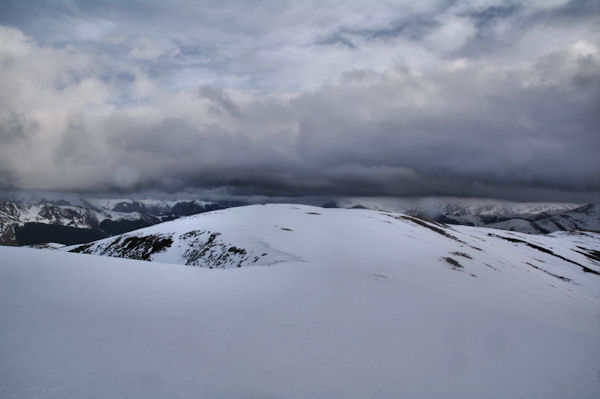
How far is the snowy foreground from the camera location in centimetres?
477

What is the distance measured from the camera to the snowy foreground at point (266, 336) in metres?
4.77

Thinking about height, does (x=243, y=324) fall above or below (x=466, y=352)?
above

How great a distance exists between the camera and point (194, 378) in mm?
4848

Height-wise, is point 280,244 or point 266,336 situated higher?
point 266,336

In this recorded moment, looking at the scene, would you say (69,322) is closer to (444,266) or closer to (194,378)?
(194,378)

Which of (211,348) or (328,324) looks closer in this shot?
(211,348)

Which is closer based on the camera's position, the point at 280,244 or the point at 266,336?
the point at 266,336

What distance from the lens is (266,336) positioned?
6.74 metres

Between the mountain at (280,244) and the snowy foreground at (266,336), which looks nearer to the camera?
the snowy foreground at (266,336)

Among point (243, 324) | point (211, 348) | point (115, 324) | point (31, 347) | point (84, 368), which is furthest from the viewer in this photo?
point (243, 324)

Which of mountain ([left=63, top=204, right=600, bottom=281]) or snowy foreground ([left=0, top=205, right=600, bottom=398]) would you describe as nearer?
snowy foreground ([left=0, top=205, right=600, bottom=398])

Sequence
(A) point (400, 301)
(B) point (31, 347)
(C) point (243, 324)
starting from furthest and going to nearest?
1. (A) point (400, 301)
2. (C) point (243, 324)
3. (B) point (31, 347)

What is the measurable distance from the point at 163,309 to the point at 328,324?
A: 4.37 metres

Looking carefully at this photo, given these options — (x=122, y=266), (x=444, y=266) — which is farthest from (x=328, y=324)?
(x=444, y=266)
